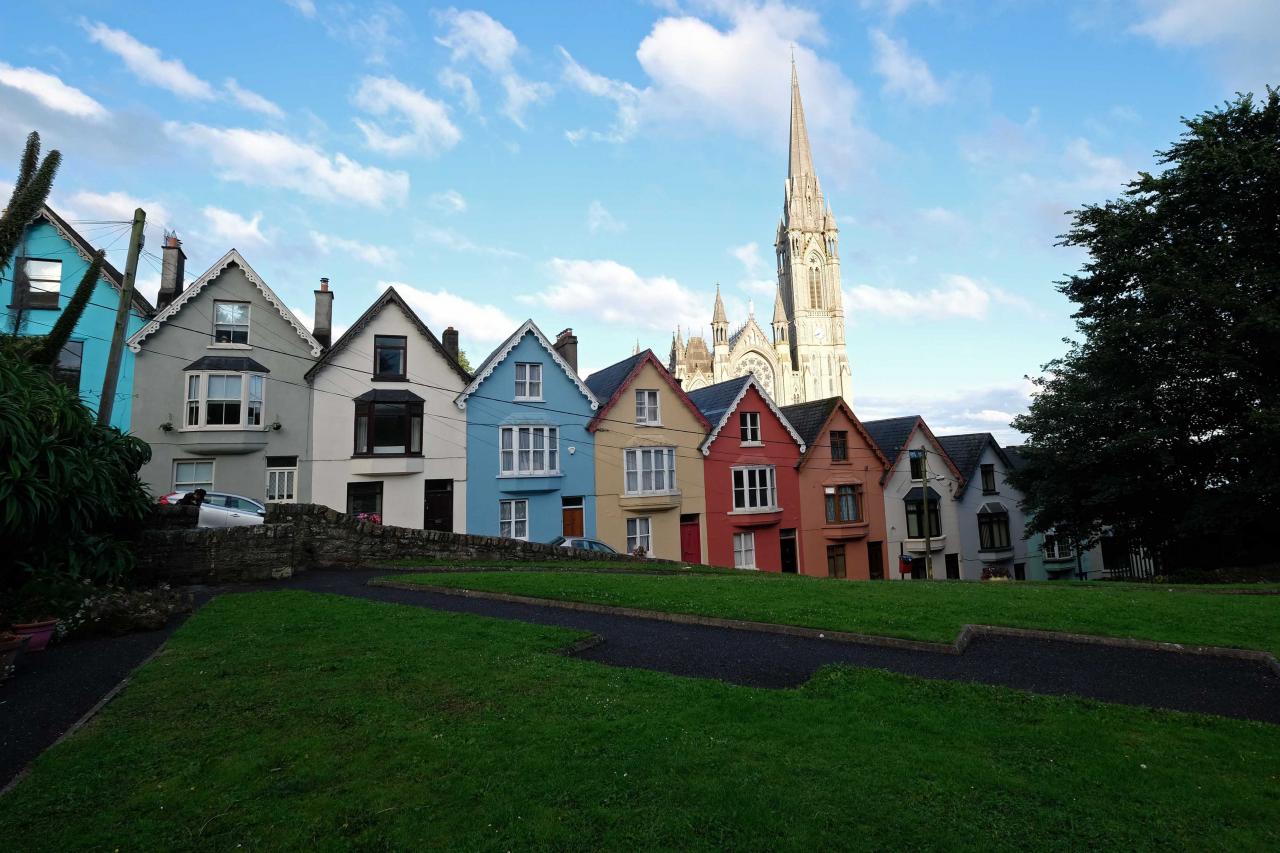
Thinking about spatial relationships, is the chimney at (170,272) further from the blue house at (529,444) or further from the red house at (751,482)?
the red house at (751,482)

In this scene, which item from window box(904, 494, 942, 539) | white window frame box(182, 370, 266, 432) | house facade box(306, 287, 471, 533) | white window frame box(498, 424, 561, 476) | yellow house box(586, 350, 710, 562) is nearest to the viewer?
white window frame box(182, 370, 266, 432)

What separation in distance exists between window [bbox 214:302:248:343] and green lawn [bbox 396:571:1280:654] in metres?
18.9

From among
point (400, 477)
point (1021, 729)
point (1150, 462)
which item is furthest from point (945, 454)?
point (1021, 729)

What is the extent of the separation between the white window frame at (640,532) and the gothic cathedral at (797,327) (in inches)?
2734

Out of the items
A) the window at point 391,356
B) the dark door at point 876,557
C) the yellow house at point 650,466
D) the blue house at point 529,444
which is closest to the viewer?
the window at point 391,356

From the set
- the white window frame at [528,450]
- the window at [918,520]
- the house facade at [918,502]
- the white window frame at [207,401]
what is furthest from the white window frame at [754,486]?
the white window frame at [207,401]

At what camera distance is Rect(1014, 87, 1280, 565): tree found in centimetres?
2353

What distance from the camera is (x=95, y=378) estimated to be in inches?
1125

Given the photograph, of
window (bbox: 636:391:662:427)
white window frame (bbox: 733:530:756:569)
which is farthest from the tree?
window (bbox: 636:391:662:427)

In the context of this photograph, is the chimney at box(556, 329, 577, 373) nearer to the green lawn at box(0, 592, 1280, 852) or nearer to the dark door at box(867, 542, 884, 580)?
the dark door at box(867, 542, 884, 580)

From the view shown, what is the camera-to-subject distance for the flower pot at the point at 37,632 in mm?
10156

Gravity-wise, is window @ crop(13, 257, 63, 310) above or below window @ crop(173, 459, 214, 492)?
above

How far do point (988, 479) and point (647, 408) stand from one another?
24486 mm

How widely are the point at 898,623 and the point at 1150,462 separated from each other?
24.2 metres
